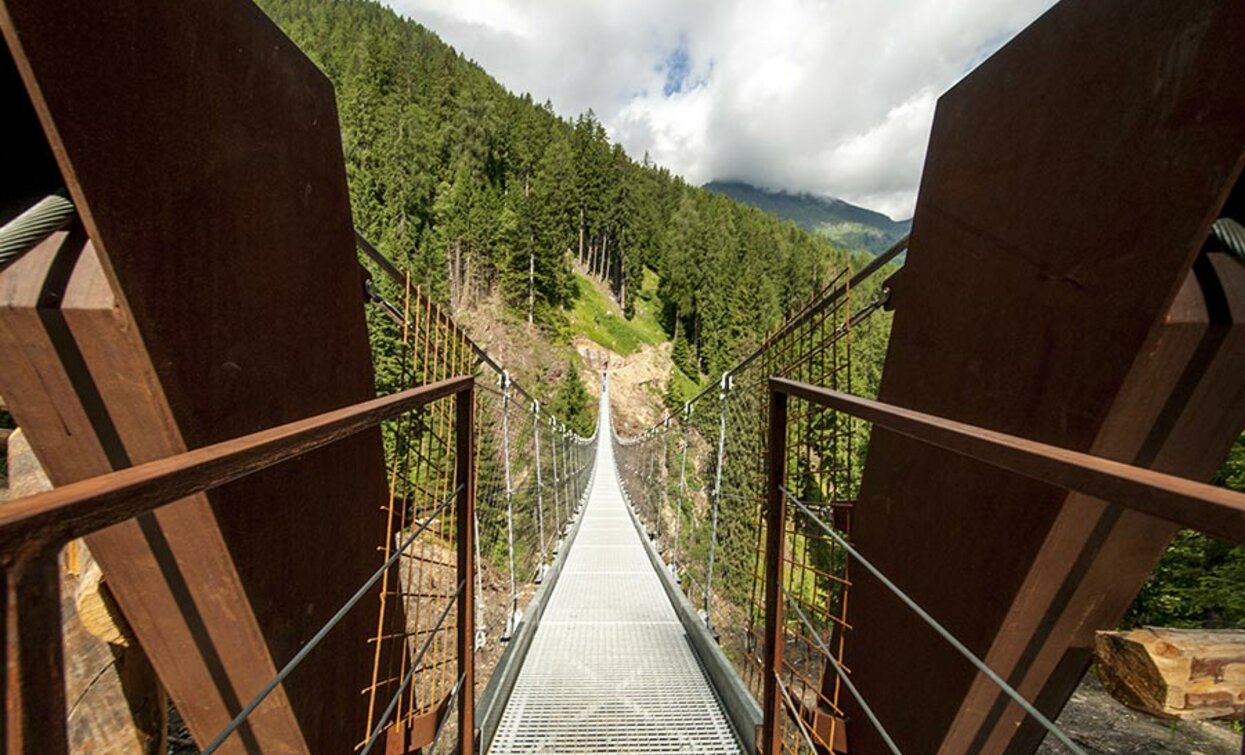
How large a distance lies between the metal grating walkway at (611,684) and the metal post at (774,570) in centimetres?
44

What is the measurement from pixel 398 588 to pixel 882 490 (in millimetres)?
1153

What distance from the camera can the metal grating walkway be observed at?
1.73 meters

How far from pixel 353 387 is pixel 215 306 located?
45 centimetres

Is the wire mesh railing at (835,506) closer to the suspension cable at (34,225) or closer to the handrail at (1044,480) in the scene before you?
the handrail at (1044,480)

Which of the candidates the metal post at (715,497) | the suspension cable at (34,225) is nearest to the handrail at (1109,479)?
the suspension cable at (34,225)

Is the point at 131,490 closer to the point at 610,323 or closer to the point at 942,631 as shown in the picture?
the point at 942,631

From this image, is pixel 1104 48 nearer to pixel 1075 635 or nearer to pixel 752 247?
pixel 1075 635

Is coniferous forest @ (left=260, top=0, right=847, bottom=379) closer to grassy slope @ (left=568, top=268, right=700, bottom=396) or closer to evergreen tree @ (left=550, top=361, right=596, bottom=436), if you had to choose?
grassy slope @ (left=568, top=268, right=700, bottom=396)

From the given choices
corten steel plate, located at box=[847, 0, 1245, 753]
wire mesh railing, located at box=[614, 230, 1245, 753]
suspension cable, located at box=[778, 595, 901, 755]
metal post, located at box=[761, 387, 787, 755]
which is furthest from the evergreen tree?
corten steel plate, located at box=[847, 0, 1245, 753]

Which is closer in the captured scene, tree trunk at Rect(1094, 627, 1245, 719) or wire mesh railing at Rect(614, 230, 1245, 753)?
wire mesh railing at Rect(614, 230, 1245, 753)

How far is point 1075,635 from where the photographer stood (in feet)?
2.73

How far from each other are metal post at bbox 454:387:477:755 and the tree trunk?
47.9 inches

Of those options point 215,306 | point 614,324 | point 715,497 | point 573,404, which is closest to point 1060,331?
point 215,306

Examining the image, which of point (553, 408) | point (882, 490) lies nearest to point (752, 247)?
point (553, 408)
